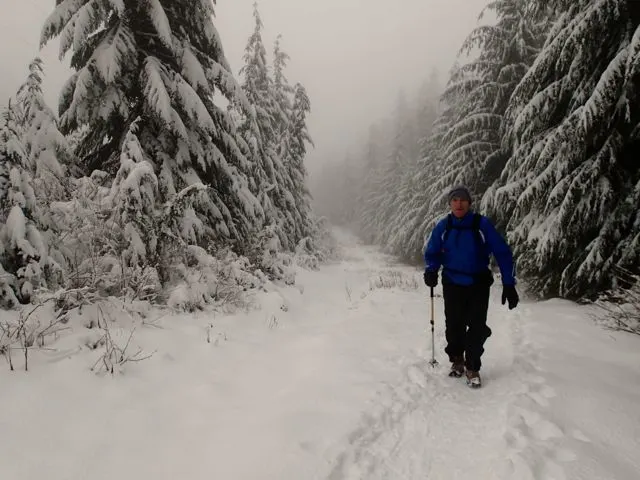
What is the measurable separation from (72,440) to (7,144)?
4.28 m

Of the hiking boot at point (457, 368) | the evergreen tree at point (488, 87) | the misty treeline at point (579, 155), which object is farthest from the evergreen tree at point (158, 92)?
the evergreen tree at point (488, 87)

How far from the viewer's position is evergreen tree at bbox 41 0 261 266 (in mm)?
8328

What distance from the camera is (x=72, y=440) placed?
309 centimetres

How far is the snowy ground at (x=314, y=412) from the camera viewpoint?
9.91 ft

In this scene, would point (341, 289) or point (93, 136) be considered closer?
point (93, 136)

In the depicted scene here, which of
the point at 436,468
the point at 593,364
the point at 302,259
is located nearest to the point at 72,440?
the point at 436,468

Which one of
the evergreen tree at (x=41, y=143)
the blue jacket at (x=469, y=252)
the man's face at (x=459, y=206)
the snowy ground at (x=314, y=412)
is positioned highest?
the evergreen tree at (x=41, y=143)

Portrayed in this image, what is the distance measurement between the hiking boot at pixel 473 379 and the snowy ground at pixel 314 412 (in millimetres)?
104

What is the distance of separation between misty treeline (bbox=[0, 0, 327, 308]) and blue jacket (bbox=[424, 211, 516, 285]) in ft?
13.4

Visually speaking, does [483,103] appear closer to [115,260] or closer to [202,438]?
[115,260]

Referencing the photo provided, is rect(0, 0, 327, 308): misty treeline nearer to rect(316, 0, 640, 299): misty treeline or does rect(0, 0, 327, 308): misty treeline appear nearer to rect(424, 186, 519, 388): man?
rect(424, 186, 519, 388): man

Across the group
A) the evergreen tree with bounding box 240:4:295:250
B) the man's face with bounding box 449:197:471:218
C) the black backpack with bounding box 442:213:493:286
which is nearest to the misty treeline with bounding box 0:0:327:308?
the man's face with bounding box 449:197:471:218

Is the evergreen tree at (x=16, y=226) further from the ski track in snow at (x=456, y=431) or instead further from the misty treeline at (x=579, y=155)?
the misty treeline at (x=579, y=155)

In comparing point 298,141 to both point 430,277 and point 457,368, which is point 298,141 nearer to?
point 430,277
